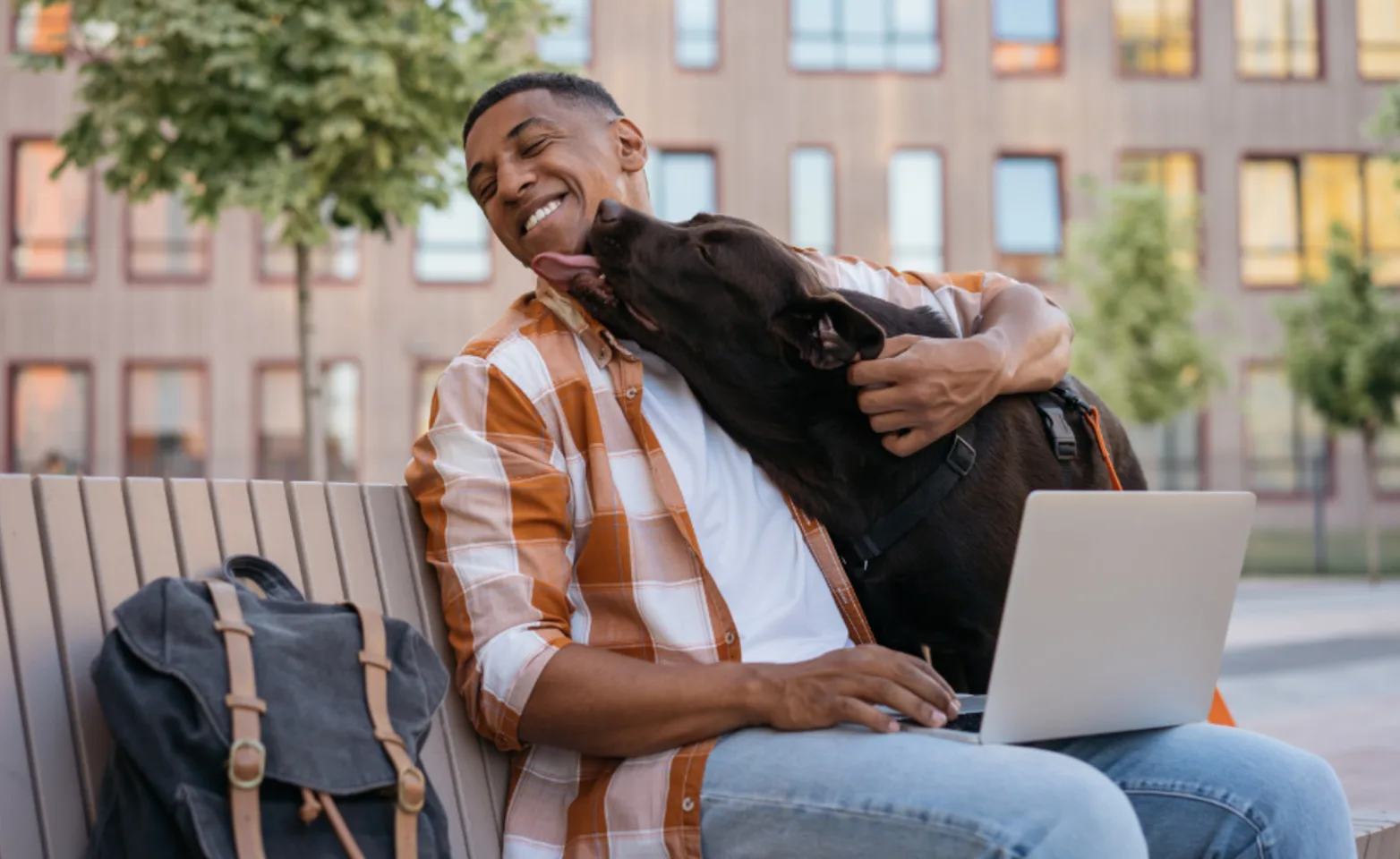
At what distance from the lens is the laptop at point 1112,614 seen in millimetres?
1969

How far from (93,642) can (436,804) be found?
0.49 m

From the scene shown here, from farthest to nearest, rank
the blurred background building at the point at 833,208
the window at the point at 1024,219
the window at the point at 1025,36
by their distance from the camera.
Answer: the window at the point at 1025,36 < the window at the point at 1024,219 < the blurred background building at the point at 833,208

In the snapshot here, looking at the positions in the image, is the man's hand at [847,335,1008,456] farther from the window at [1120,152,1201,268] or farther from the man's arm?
the window at [1120,152,1201,268]

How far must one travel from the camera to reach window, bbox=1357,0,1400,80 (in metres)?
26.6

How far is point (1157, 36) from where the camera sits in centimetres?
2619

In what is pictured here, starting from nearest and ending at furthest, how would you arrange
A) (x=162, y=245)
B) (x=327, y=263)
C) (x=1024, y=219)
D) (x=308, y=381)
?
(x=308, y=381)
(x=327, y=263)
(x=162, y=245)
(x=1024, y=219)

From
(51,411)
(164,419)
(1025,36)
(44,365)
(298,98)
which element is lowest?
(164,419)

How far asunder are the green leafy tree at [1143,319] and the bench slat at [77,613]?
19638 millimetres

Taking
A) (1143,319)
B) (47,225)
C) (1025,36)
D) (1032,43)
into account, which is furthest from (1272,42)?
(47,225)

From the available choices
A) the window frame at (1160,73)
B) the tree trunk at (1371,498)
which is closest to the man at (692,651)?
the tree trunk at (1371,498)

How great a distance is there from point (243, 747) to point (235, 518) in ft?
1.97

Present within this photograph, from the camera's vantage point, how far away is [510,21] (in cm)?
906

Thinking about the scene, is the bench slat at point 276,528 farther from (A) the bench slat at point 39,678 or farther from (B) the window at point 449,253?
(B) the window at point 449,253

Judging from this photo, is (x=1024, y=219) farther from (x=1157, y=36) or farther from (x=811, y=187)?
(x=1157, y=36)
